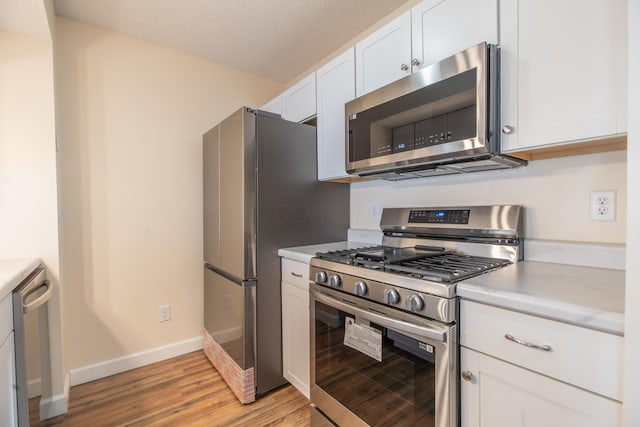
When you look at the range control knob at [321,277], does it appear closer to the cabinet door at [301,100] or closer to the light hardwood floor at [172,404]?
the light hardwood floor at [172,404]

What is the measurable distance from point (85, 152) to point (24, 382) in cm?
149

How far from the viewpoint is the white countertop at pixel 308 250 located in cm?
171

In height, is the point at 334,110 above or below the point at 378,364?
above

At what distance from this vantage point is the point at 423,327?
3.45ft

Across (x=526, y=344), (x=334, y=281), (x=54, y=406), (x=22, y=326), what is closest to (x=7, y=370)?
(x=22, y=326)

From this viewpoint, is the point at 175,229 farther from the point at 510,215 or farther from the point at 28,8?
the point at 510,215

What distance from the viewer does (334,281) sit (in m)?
1.42

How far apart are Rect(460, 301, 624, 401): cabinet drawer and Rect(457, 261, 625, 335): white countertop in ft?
0.09

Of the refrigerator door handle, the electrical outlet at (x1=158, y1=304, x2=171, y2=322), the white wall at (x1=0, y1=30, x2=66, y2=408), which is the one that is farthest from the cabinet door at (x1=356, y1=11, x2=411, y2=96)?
the electrical outlet at (x1=158, y1=304, x2=171, y2=322)

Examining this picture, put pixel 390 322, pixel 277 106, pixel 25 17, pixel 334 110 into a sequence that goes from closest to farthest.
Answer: pixel 390 322, pixel 25 17, pixel 334 110, pixel 277 106

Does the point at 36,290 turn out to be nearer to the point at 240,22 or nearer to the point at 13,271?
the point at 13,271

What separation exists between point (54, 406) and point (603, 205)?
9.59 ft

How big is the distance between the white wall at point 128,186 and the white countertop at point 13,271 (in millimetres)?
438

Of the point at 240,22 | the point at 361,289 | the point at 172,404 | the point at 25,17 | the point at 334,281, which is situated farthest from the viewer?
the point at 240,22
